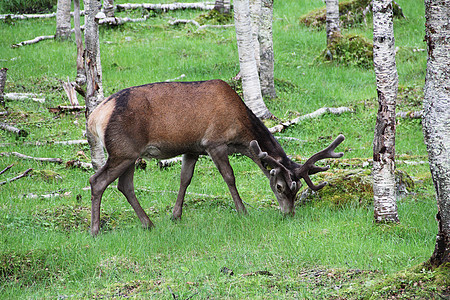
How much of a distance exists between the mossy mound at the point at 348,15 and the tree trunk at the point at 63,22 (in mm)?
9003

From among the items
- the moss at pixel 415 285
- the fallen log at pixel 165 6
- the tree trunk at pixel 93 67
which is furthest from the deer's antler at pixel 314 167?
the fallen log at pixel 165 6

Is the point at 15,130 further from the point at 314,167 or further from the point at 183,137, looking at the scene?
the point at 314,167

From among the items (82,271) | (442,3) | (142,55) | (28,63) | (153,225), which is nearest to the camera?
(442,3)

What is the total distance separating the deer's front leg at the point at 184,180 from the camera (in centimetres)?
820

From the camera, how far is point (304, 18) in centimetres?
2231

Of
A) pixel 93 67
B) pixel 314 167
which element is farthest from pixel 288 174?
pixel 93 67

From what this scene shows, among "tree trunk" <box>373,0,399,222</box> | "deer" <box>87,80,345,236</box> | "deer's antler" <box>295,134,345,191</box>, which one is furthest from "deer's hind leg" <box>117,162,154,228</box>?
"tree trunk" <box>373,0,399,222</box>

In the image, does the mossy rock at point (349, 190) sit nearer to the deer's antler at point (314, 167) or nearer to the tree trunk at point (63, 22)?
the deer's antler at point (314, 167)

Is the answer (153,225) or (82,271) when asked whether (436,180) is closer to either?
(82,271)

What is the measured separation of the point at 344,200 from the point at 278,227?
1.36 m

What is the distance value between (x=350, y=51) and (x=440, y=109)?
13.7 m

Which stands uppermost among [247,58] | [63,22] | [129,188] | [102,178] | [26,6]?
[26,6]

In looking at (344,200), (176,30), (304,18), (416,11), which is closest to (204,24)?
(176,30)

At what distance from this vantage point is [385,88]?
6.36 metres
